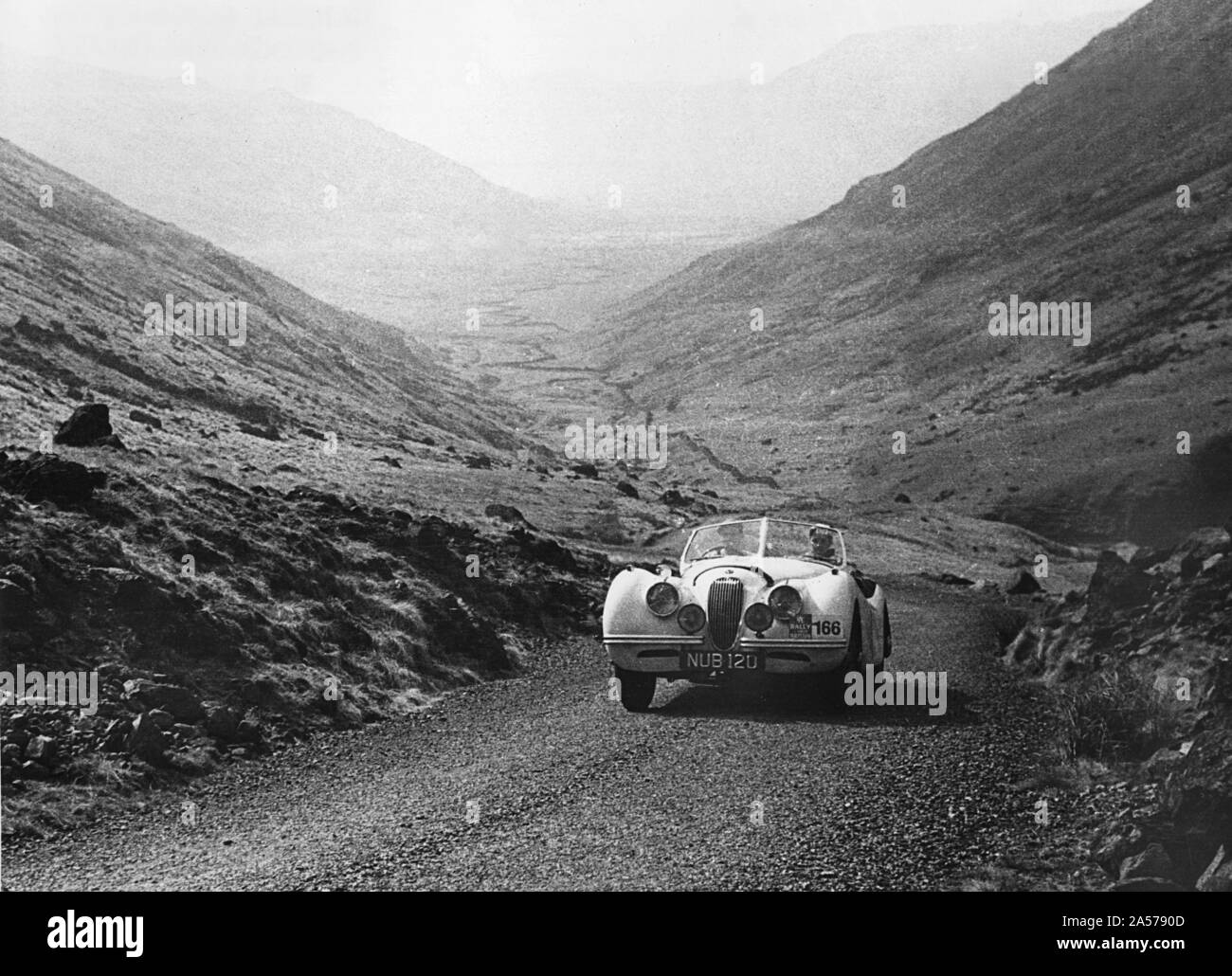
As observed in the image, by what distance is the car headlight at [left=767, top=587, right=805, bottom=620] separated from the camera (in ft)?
49.9

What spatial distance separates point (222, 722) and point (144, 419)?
117ft

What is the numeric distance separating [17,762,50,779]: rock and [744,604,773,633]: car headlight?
6942 millimetres

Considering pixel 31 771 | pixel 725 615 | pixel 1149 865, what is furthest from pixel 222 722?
pixel 1149 865

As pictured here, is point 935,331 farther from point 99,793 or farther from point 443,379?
point 99,793

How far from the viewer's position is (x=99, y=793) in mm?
12242

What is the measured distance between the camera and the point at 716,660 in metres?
15.4

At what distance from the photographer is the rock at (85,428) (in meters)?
29.1

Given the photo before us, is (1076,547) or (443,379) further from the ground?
(443,379)

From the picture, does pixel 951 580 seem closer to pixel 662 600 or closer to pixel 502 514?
pixel 502 514

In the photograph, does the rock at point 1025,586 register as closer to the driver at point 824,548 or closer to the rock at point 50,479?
the driver at point 824,548

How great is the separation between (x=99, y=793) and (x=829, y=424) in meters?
111

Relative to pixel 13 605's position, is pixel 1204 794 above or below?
below

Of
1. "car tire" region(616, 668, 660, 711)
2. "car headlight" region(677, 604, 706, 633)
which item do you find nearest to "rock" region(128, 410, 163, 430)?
"car tire" region(616, 668, 660, 711)
